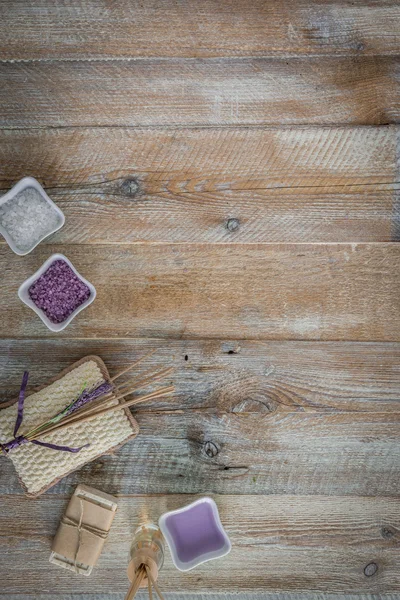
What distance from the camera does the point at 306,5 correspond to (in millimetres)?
1432

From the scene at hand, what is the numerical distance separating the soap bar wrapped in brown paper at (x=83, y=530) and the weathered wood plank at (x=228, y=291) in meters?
0.39

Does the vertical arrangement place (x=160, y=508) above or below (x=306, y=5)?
below

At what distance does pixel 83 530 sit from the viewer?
143 centimetres

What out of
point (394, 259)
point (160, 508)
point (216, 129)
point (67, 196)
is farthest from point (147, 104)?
point (160, 508)

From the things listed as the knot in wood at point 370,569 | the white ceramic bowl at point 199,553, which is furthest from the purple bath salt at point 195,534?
the knot in wood at point 370,569

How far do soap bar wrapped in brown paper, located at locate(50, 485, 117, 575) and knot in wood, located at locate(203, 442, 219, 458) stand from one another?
0.82 feet

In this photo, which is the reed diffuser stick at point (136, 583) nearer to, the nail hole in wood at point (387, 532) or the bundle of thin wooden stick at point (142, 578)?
the bundle of thin wooden stick at point (142, 578)

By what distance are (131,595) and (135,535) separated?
0.70 feet

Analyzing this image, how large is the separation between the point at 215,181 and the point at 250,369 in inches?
18.1

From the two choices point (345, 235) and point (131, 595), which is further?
point (345, 235)

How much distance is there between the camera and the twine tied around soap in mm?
A: 1344

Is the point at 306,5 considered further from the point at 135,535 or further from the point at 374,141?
the point at 135,535

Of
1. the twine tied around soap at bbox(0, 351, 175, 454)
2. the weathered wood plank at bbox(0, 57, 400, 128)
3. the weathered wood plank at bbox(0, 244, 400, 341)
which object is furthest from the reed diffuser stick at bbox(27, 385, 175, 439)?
the weathered wood plank at bbox(0, 57, 400, 128)

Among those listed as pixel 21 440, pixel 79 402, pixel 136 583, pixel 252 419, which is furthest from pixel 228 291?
pixel 136 583
